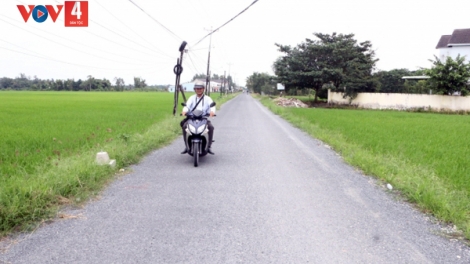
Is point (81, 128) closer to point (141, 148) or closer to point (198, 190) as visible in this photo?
point (141, 148)

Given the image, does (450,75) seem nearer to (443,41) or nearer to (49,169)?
(443,41)

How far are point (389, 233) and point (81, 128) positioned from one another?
9.94 meters

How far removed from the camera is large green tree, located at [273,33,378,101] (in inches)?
1359

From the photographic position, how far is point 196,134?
21.8 ft

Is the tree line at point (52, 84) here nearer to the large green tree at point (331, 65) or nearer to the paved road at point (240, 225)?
the large green tree at point (331, 65)

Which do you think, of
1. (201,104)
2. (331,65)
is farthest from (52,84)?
(201,104)

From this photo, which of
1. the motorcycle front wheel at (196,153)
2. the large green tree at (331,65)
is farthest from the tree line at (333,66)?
the motorcycle front wheel at (196,153)

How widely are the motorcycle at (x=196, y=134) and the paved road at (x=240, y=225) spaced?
51 centimetres

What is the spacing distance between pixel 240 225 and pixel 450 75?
3054 cm

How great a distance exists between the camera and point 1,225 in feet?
11.2

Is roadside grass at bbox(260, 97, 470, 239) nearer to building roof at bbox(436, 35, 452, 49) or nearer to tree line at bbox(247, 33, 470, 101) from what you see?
tree line at bbox(247, 33, 470, 101)

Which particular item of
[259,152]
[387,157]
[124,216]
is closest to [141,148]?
[259,152]

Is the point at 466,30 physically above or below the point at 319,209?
above

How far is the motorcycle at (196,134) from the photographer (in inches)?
262
